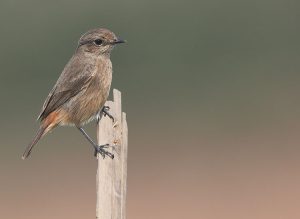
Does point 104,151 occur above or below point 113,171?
above

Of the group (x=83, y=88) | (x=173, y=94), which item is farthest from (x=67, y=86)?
(x=173, y=94)

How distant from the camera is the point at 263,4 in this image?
86.2 feet

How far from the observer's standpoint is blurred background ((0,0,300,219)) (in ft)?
56.0

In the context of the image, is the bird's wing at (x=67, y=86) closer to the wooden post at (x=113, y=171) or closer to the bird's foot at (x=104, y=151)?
the wooden post at (x=113, y=171)

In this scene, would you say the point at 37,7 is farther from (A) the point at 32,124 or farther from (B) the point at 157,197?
(B) the point at 157,197

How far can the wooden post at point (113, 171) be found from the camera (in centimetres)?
643

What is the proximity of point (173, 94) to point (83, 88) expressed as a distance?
41.0ft

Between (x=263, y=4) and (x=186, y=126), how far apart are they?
21.9 feet

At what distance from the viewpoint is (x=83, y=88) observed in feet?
32.7

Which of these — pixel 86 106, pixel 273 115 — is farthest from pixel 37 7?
pixel 86 106

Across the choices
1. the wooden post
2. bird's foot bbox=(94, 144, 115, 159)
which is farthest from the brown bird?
bird's foot bbox=(94, 144, 115, 159)

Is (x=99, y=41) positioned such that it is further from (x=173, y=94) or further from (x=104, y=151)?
(x=173, y=94)

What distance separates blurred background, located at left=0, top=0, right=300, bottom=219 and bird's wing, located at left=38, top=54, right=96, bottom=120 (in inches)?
230

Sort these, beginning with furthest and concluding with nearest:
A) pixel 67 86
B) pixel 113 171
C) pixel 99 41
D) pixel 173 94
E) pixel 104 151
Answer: pixel 173 94, pixel 99 41, pixel 67 86, pixel 104 151, pixel 113 171
